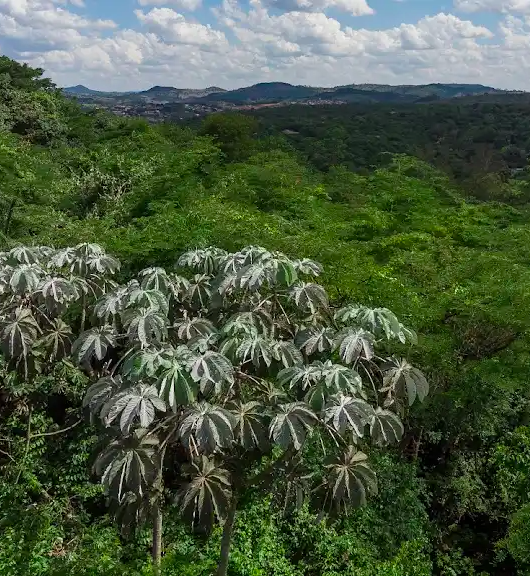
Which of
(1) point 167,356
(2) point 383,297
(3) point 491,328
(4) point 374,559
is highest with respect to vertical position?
(1) point 167,356

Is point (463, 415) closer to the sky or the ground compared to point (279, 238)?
closer to the ground

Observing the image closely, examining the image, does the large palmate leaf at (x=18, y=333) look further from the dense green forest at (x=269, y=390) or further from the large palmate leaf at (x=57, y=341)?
the large palmate leaf at (x=57, y=341)

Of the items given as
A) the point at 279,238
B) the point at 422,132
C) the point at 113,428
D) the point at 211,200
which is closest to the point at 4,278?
the point at 113,428

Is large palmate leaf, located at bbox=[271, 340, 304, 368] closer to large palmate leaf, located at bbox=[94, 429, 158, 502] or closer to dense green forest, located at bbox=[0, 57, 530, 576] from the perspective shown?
dense green forest, located at bbox=[0, 57, 530, 576]

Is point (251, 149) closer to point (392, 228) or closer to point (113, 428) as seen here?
point (392, 228)

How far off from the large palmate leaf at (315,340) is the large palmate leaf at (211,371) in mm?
770

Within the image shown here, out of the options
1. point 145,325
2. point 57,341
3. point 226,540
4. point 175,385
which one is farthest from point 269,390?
point 57,341

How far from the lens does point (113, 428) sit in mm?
3748

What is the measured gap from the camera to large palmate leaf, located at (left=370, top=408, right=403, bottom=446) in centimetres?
373

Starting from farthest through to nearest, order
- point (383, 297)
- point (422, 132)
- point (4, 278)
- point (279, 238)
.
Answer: point (422, 132)
point (279, 238)
point (383, 297)
point (4, 278)

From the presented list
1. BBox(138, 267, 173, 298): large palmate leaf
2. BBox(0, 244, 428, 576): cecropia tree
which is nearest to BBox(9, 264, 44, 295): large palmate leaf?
BBox(0, 244, 428, 576): cecropia tree

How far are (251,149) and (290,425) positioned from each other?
23992mm

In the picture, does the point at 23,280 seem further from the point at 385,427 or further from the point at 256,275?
the point at 385,427

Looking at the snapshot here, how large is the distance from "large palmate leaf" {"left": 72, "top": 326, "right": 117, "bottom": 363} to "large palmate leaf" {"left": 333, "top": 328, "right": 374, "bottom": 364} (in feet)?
5.15
